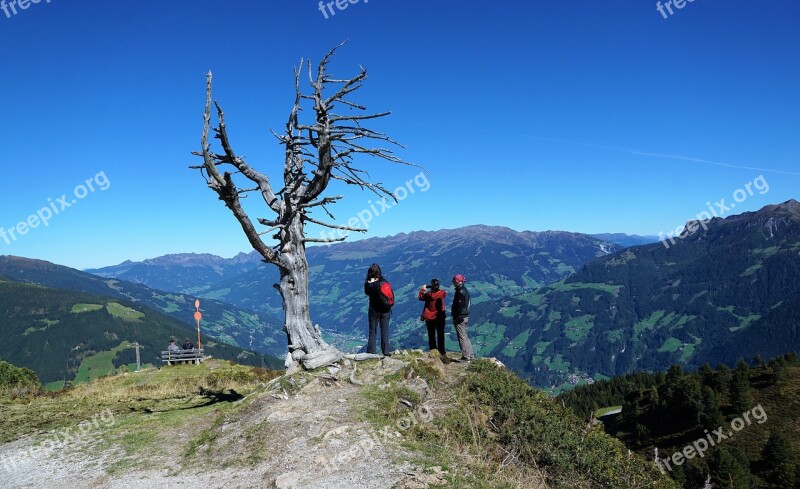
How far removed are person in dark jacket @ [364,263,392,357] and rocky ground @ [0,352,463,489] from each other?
2347 millimetres

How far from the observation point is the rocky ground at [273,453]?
8.55 metres

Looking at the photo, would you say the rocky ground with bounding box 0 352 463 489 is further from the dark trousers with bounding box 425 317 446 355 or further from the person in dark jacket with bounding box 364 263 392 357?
the dark trousers with bounding box 425 317 446 355

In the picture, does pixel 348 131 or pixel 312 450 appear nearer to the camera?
pixel 312 450

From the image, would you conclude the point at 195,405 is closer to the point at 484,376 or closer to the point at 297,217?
the point at 297,217

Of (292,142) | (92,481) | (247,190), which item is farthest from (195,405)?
(292,142)

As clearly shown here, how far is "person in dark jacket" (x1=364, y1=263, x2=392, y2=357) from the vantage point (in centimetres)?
1577

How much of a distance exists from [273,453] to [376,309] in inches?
273

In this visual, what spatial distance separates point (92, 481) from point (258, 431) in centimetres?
333

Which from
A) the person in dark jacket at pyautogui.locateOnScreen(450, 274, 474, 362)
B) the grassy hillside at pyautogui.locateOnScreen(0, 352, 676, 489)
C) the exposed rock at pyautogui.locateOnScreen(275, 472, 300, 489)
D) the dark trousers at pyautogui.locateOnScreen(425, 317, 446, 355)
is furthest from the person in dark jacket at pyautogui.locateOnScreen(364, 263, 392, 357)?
the exposed rock at pyautogui.locateOnScreen(275, 472, 300, 489)

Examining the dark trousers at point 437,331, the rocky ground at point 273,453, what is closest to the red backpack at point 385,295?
the dark trousers at point 437,331

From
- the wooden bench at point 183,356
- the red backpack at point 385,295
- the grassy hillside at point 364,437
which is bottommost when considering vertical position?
the grassy hillside at point 364,437

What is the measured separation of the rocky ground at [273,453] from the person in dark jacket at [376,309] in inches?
92.4

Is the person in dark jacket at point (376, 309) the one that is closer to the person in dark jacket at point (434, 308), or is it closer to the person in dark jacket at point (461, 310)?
the person in dark jacket at point (434, 308)

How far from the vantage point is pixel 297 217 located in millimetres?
15617
